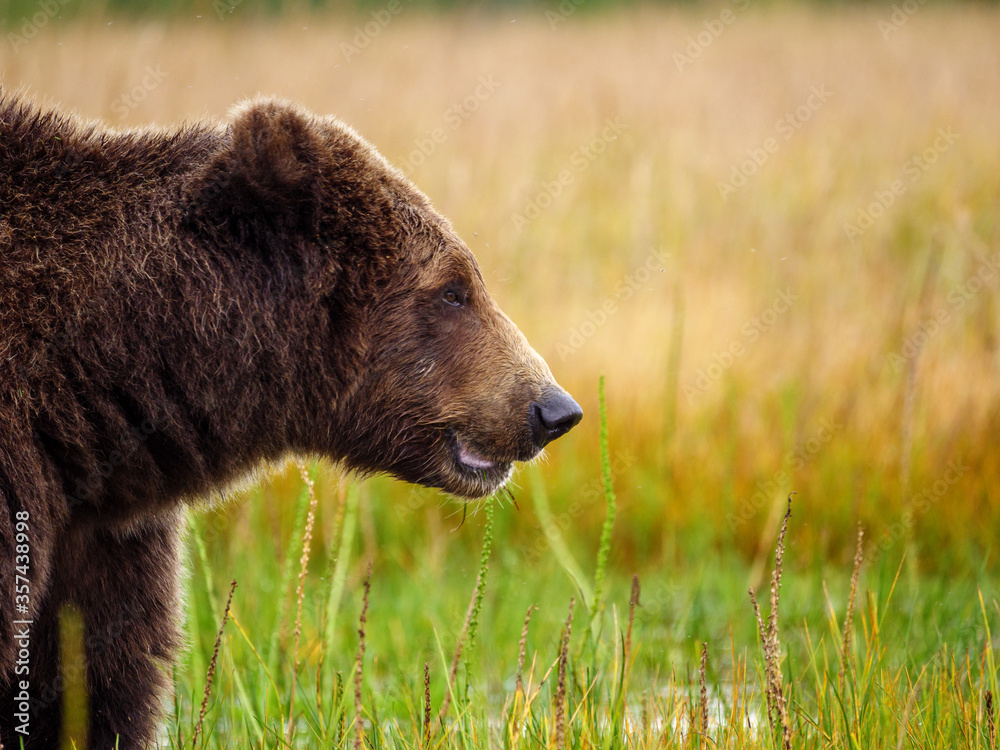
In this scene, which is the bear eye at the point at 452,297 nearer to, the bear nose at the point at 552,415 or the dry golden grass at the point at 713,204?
the bear nose at the point at 552,415

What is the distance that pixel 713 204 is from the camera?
33.3 feet

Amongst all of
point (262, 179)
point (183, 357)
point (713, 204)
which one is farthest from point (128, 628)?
point (713, 204)

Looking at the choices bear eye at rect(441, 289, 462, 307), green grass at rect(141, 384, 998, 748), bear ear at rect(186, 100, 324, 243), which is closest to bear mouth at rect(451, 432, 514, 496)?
green grass at rect(141, 384, 998, 748)

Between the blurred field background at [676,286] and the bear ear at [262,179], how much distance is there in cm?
45

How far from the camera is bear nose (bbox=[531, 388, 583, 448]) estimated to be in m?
2.87

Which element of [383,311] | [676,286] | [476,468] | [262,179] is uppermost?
[676,286]

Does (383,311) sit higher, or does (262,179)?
(262,179)

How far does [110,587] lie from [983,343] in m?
6.61

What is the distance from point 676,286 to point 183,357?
516 cm

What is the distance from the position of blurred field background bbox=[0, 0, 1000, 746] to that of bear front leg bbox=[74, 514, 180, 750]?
170 mm

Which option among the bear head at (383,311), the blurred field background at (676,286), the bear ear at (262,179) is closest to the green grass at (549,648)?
the blurred field background at (676,286)

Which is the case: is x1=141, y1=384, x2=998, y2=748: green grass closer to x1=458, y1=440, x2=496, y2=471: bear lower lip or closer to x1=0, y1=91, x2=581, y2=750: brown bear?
x1=458, y1=440, x2=496, y2=471: bear lower lip

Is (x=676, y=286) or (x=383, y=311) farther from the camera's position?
(x=676, y=286)

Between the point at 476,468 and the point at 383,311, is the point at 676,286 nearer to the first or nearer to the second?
the point at 476,468
